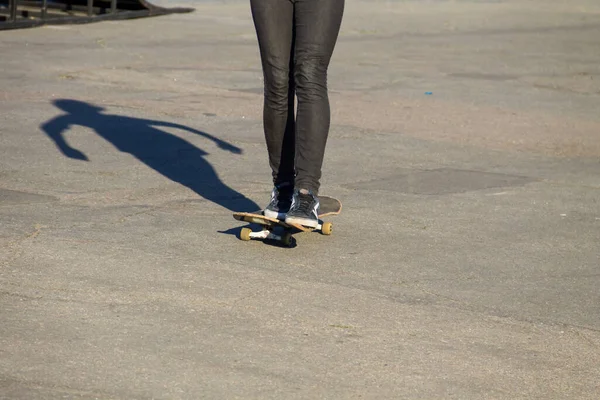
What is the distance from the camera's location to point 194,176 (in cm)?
823

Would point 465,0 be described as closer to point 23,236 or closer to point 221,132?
point 221,132

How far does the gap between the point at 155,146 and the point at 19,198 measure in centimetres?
233

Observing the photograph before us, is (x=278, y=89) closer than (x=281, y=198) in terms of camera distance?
Yes

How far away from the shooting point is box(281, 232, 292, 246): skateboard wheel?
615cm

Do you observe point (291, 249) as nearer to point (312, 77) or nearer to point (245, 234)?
point (245, 234)

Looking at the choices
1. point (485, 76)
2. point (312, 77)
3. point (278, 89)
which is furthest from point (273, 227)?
point (485, 76)

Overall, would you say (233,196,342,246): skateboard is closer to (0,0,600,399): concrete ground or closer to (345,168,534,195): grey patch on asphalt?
(0,0,600,399): concrete ground

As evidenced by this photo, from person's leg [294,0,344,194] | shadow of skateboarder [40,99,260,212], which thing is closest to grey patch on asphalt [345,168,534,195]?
shadow of skateboarder [40,99,260,212]

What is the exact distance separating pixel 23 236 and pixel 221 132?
13.9 ft

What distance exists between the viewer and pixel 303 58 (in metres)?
6.08

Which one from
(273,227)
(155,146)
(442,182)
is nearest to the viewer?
(273,227)

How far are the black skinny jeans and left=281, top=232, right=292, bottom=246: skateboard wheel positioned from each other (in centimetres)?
27

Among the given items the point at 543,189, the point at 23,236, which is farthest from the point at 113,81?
the point at 23,236

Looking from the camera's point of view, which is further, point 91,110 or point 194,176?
point 91,110
